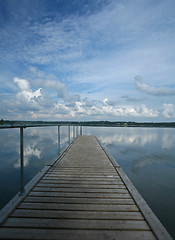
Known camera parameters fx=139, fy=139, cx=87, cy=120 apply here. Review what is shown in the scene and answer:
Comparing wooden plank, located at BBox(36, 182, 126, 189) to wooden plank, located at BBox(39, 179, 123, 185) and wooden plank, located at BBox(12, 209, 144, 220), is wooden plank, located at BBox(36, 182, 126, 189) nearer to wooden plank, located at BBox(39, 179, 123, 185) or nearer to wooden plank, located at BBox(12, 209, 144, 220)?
wooden plank, located at BBox(39, 179, 123, 185)

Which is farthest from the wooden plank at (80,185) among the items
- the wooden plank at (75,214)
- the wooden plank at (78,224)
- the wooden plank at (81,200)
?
the wooden plank at (78,224)

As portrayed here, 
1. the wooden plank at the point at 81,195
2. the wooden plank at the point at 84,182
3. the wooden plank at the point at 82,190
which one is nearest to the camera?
the wooden plank at the point at 81,195

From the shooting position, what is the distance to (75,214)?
1.92 metres

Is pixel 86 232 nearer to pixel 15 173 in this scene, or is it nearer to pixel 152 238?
pixel 152 238

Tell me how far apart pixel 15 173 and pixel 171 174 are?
20.6ft

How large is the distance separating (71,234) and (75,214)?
12.9 inches

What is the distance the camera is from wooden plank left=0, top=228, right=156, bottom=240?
5.10ft

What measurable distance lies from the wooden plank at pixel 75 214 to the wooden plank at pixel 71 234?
0.22 m

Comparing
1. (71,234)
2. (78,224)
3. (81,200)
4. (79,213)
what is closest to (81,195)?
(81,200)

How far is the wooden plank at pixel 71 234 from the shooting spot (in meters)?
1.55

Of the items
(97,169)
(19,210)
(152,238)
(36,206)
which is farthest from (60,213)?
(97,169)

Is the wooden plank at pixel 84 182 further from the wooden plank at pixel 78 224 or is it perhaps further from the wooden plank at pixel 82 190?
the wooden plank at pixel 78 224

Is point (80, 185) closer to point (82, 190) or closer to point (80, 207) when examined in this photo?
point (82, 190)

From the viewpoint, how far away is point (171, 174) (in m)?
5.65
